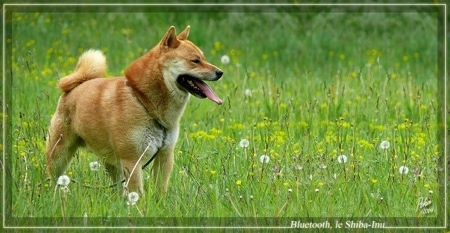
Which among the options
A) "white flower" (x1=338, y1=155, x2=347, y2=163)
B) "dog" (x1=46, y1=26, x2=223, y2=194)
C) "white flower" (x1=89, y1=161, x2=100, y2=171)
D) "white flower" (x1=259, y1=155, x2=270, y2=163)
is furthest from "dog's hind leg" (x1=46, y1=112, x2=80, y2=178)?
"white flower" (x1=338, y1=155, x2=347, y2=163)

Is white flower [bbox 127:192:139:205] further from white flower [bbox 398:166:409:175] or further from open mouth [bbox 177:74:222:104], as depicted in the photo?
white flower [bbox 398:166:409:175]

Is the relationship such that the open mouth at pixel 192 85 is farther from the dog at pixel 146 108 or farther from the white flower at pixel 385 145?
the white flower at pixel 385 145

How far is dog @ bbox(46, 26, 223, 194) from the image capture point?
668 centimetres

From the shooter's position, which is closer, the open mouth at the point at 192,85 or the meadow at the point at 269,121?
the meadow at the point at 269,121

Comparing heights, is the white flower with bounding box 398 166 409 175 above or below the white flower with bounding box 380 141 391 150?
below

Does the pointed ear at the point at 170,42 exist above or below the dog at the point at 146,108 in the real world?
above

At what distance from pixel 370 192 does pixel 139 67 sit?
1902mm

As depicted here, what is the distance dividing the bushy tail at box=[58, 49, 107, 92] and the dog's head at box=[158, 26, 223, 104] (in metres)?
0.86

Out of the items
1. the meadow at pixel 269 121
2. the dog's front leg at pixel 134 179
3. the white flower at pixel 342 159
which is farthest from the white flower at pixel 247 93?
the dog's front leg at pixel 134 179

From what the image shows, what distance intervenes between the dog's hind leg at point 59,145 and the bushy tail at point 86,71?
0.26 m

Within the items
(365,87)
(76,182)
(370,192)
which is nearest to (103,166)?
(76,182)

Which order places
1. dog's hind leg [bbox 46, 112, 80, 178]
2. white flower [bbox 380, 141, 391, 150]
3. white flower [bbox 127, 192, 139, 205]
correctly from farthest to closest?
white flower [bbox 380, 141, 391, 150] → dog's hind leg [bbox 46, 112, 80, 178] → white flower [bbox 127, 192, 139, 205]

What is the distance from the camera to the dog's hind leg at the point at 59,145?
7.14 meters

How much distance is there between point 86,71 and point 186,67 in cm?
106
